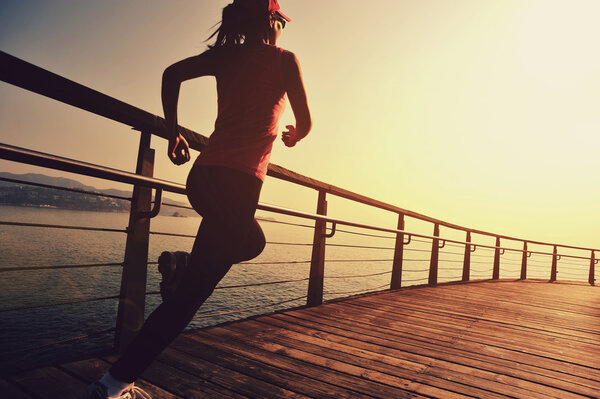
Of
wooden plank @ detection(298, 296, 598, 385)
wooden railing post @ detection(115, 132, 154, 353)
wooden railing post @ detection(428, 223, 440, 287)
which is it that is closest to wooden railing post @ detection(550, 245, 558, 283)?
wooden railing post @ detection(428, 223, 440, 287)

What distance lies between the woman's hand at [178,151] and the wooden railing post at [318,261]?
6.14 feet

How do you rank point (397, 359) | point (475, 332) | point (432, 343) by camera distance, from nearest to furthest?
1. point (397, 359)
2. point (432, 343)
3. point (475, 332)

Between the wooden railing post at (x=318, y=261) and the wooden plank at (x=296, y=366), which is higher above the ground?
the wooden railing post at (x=318, y=261)

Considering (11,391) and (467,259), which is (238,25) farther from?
(467,259)

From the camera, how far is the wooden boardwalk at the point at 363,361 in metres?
1.40

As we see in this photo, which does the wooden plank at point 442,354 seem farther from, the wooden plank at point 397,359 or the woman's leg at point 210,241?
the woman's leg at point 210,241

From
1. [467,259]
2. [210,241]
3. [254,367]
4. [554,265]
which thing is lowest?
[254,367]

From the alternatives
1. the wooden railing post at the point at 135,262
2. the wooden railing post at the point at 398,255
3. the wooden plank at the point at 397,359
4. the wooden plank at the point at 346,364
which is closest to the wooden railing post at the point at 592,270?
the wooden railing post at the point at 398,255

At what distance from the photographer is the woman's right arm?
115 cm

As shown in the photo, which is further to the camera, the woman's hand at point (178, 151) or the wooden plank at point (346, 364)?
the wooden plank at point (346, 364)

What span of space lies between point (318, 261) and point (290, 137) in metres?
1.99

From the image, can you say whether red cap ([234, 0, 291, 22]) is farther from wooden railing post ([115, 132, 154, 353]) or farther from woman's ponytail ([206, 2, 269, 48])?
wooden railing post ([115, 132, 154, 353])

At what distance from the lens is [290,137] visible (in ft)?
4.38

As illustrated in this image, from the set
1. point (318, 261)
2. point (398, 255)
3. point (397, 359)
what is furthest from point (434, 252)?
point (397, 359)
